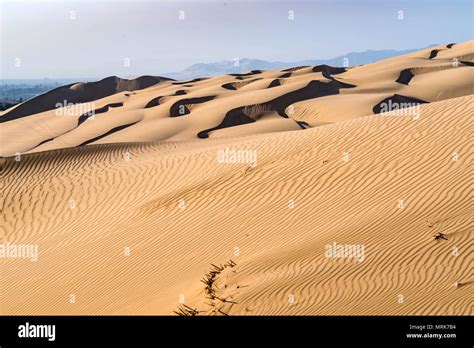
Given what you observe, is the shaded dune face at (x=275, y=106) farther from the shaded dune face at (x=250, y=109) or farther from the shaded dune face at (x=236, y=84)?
the shaded dune face at (x=236, y=84)

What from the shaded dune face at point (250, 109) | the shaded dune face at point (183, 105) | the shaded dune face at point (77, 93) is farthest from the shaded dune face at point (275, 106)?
the shaded dune face at point (77, 93)

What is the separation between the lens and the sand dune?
22.9 feet

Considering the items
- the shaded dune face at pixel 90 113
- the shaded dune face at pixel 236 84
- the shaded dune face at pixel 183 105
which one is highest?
the shaded dune face at pixel 236 84

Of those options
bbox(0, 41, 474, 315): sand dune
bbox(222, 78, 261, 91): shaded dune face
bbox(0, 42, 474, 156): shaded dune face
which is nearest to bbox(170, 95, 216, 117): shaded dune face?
bbox(0, 42, 474, 156): shaded dune face

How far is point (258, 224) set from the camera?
9.50m

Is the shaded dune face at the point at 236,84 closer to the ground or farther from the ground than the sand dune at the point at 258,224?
Result: farther from the ground

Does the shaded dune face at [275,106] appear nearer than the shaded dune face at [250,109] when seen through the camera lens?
No

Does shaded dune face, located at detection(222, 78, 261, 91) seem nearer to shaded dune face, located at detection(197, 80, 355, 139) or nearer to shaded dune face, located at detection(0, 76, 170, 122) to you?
shaded dune face, located at detection(197, 80, 355, 139)

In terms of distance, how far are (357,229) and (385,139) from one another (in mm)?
3929

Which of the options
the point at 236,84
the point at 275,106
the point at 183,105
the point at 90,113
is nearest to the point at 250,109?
the point at 275,106

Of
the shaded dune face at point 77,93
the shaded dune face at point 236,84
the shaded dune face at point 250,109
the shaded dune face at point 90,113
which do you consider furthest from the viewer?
the shaded dune face at point 77,93

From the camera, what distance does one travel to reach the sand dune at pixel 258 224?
6980 millimetres

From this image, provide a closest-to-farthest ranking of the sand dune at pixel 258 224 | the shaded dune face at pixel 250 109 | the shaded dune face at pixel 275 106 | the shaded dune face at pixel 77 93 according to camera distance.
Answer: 1. the sand dune at pixel 258 224
2. the shaded dune face at pixel 250 109
3. the shaded dune face at pixel 275 106
4. the shaded dune face at pixel 77 93
